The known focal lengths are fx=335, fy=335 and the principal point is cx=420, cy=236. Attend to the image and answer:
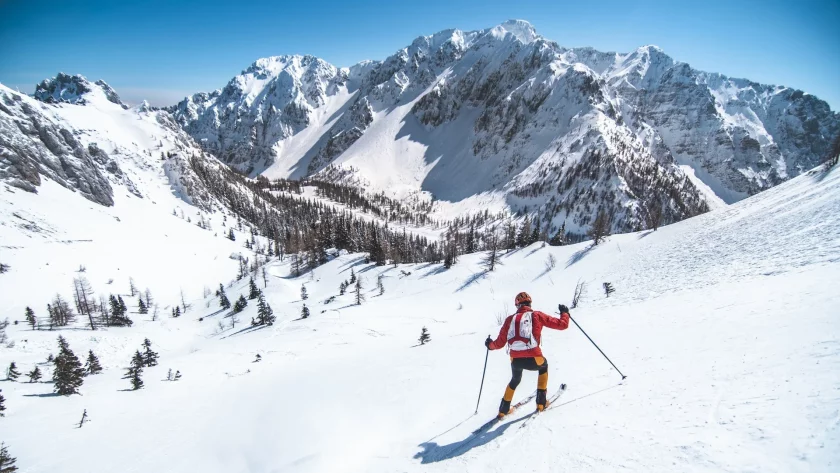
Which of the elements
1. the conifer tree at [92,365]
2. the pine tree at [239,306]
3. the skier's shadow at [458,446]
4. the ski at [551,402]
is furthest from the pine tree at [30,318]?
the ski at [551,402]

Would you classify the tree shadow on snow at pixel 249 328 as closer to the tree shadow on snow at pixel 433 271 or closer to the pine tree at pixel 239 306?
the pine tree at pixel 239 306

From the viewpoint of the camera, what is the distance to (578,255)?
5038cm

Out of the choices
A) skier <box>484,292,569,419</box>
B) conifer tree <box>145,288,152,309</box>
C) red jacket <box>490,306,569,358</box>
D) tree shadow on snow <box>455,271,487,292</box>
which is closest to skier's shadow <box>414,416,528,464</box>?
skier <box>484,292,569,419</box>

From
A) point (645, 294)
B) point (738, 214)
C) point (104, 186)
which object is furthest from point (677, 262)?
point (104, 186)

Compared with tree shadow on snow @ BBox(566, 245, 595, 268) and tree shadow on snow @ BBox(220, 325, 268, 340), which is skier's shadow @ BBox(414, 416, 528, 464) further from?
tree shadow on snow @ BBox(220, 325, 268, 340)

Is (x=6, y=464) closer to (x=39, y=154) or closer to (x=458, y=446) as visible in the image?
(x=458, y=446)

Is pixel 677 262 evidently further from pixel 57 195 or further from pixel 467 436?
pixel 57 195

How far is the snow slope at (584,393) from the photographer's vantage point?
6.14 m

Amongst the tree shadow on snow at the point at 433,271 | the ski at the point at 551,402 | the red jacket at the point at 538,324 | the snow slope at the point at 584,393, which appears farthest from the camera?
the tree shadow on snow at the point at 433,271

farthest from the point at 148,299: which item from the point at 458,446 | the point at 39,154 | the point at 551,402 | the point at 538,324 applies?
the point at 538,324

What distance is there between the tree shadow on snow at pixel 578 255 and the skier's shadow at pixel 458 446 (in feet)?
145

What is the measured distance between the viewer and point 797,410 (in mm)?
5656

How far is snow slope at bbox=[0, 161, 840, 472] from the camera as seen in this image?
6.14 meters

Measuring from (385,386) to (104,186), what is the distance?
187252mm
